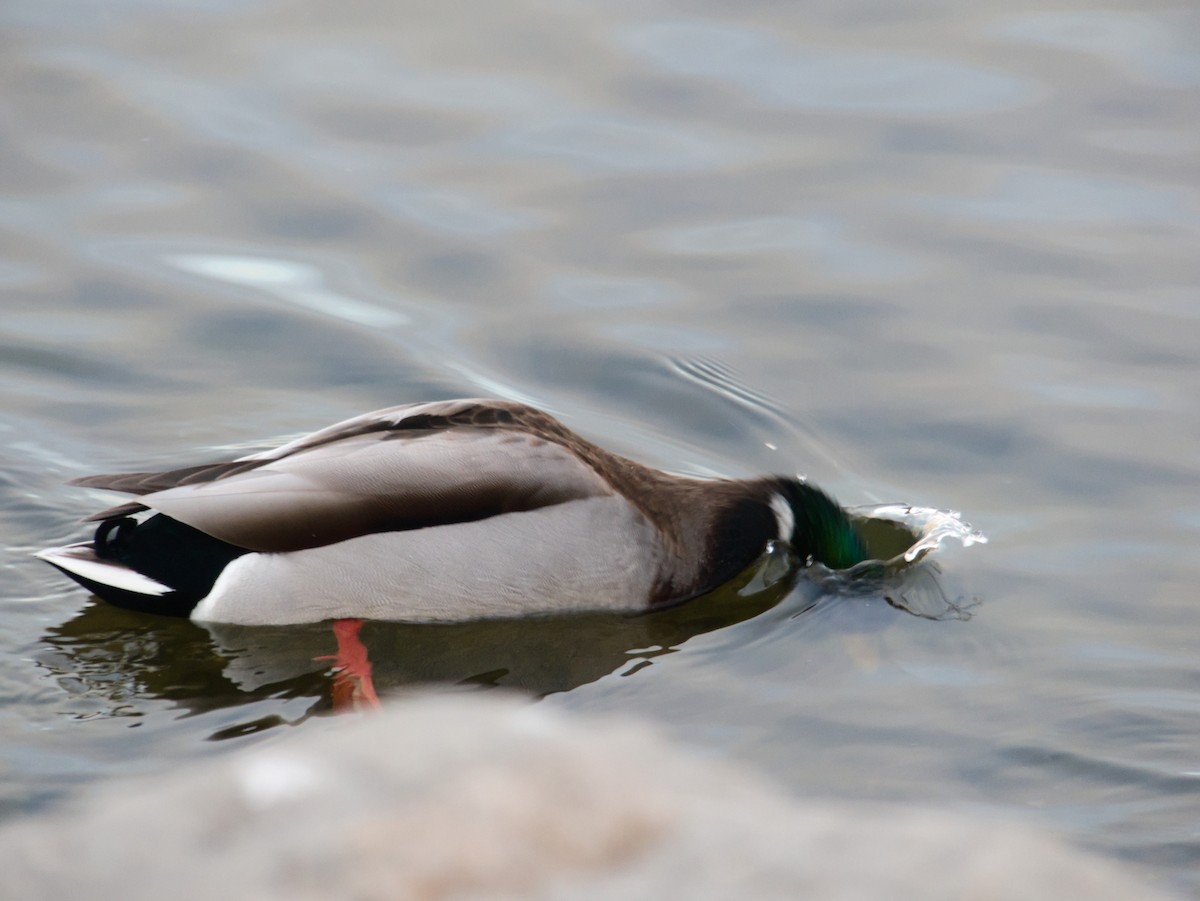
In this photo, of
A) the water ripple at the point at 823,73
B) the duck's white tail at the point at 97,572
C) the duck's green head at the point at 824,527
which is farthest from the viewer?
the water ripple at the point at 823,73

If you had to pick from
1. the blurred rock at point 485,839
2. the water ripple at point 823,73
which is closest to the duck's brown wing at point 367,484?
the blurred rock at point 485,839

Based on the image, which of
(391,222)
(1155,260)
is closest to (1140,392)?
(1155,260)

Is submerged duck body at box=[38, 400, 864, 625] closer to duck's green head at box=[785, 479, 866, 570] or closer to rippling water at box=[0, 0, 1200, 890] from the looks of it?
rippling water at box=[0, 0, 1200, 890]

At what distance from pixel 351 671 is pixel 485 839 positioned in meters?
2.84

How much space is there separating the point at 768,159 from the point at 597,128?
0.93 metres

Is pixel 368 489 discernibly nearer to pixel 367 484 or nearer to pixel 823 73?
pixel 367 484

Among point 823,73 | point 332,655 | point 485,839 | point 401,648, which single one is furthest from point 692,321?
point 485,839

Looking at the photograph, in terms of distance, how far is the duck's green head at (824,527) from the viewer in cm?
562

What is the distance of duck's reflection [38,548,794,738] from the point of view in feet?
15.9

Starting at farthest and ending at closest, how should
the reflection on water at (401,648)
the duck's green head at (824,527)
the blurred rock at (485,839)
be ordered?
the duck's green head at (824,527), the reflection on water at (401,648), the blurred rock at (485,839)

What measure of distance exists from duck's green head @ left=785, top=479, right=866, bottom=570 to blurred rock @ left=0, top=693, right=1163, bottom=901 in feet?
10.1

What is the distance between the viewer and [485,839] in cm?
223

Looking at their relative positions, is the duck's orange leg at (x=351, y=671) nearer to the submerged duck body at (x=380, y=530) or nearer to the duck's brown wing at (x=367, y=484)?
the submerged duck body at (x=380, y=530)

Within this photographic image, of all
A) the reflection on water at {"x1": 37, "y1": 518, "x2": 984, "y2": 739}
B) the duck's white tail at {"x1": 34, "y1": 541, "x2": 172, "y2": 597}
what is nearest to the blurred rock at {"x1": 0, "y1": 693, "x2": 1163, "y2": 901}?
the reflection on water at {"x1": 37, "y1": 518, "x2": 984, "y2": 739}
